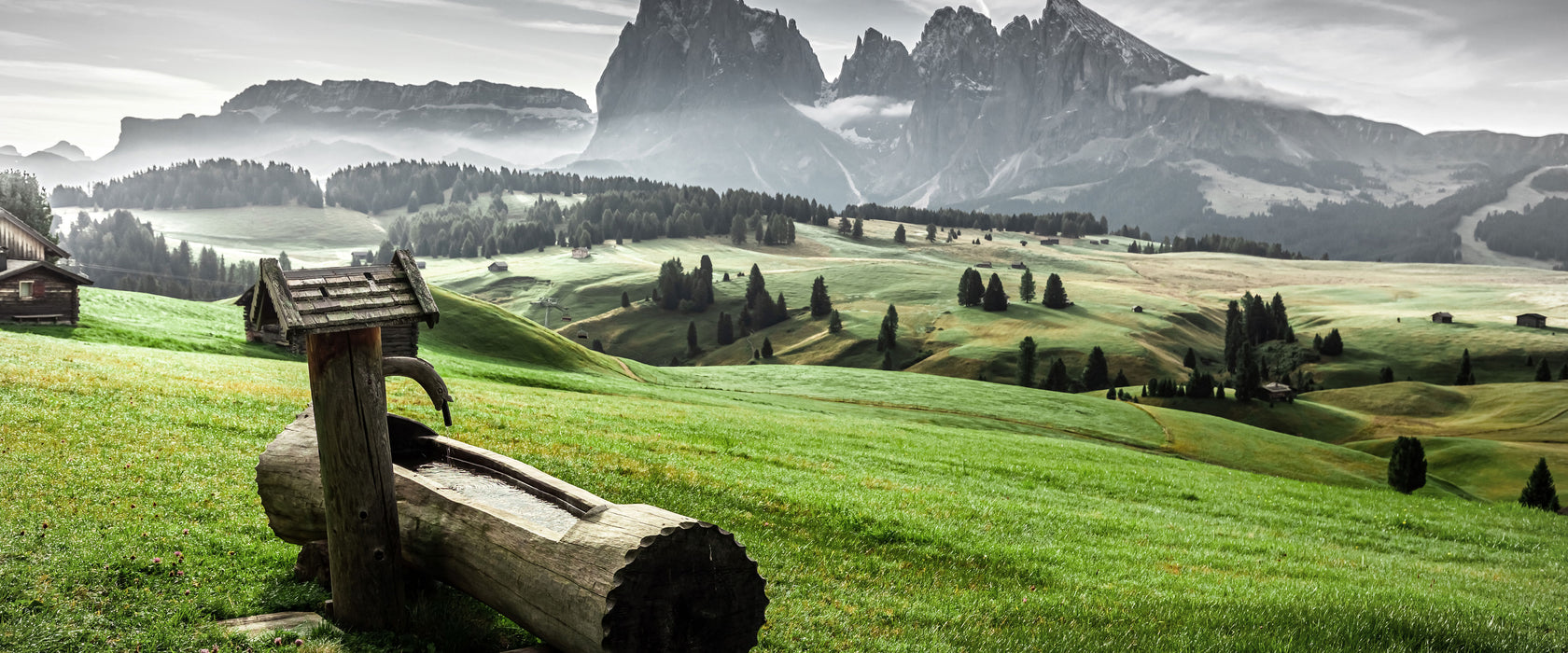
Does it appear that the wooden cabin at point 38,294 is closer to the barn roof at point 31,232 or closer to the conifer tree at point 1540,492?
the barn roof at point 31,232

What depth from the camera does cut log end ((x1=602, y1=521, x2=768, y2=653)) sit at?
7816 millimetres

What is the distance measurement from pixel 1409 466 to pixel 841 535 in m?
45.8

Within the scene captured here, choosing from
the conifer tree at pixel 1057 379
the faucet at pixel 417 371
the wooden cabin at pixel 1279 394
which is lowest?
the conifer tree at pixel 1057 379

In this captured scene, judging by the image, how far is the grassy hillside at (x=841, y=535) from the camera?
34.0 ft

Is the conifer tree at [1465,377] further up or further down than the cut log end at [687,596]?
further down

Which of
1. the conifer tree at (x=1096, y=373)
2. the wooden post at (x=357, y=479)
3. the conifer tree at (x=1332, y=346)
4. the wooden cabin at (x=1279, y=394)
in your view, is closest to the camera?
the wooden post at (x=357, y=479)

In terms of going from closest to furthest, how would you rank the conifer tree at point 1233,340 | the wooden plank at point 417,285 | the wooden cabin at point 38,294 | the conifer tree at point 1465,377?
the wooden plank at point 417,285 → the wooden cabin at point 38,294 → the conifer tree at point 1465,377 → the conifer tree at point 1233,340

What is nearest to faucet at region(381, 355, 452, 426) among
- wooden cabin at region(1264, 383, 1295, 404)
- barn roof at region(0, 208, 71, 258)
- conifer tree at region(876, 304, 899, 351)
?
barn roof at region(0, 208, 71, 258)

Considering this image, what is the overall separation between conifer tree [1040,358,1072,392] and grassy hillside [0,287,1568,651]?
115 metres

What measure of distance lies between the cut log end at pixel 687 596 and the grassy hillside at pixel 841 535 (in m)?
2.14

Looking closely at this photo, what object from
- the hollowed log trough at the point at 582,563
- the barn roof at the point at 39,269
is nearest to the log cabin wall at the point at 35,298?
the barn roof at the point at 39,269

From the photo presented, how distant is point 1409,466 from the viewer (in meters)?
46.9

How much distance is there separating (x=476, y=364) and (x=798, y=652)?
58.0 metres

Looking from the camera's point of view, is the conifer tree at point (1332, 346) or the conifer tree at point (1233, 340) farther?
the conifer tree at point (1332, 346)
